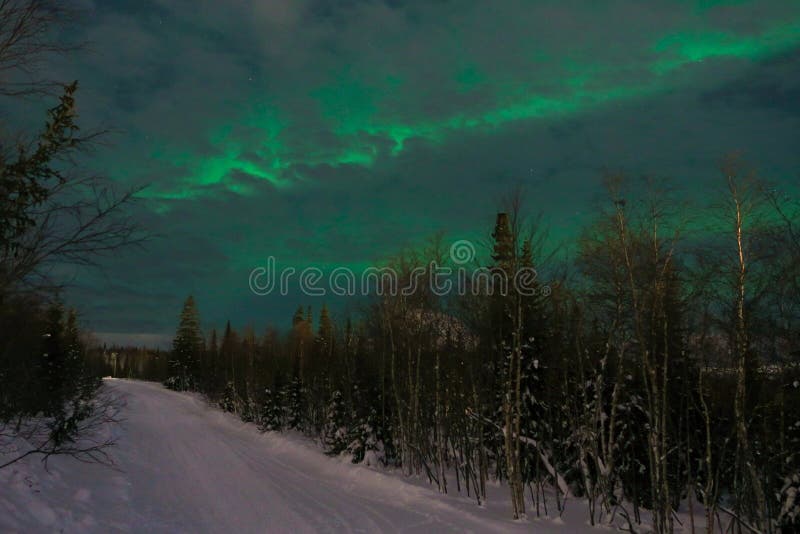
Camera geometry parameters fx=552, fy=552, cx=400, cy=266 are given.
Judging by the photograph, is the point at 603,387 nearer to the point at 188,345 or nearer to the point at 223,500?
the point at 223,500

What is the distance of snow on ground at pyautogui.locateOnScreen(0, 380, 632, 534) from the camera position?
38.0 ft

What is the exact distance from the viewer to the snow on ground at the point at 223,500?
1157 centimetres

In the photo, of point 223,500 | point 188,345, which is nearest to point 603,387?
point 223,500

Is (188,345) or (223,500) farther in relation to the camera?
(188,345)

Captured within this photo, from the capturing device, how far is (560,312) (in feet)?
61.9

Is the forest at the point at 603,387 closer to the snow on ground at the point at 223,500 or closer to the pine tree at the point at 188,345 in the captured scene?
the snow on ground at the point at 223,500

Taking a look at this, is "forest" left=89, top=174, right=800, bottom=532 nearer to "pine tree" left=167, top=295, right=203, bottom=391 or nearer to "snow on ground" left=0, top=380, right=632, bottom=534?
"snow on ground" left=0, top=380, right=632, bottom=534

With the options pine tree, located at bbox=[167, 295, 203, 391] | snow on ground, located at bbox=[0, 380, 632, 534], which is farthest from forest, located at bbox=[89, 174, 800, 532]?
pine tree, located at bbox=[167, 295, 203, 391]

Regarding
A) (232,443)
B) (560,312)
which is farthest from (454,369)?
(232,443)

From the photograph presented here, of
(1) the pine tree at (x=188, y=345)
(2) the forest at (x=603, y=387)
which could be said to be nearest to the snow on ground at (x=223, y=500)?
(2) the forest at (x=603, y=387)

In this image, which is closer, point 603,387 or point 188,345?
point 603,387

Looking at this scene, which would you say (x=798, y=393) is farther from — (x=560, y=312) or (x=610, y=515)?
(x=560, y=312)

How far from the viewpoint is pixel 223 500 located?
15.2 meters

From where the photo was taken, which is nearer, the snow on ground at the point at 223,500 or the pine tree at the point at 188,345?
the snow on ground at the point at 223,500
